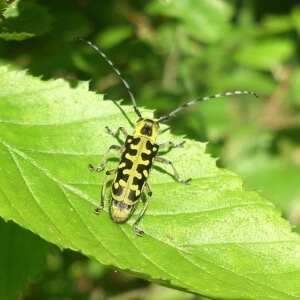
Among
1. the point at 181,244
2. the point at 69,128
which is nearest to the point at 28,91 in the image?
the point at 69,128

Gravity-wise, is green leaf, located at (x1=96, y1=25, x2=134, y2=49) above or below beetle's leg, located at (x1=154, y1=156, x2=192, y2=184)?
above

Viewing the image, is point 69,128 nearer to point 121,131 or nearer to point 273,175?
point 121,131

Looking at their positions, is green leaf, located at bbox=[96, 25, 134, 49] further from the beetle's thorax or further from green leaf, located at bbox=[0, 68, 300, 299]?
green leaf, located at bbox=[0, 68, 300, 299]

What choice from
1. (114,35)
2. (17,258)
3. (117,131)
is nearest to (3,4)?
(117,131)

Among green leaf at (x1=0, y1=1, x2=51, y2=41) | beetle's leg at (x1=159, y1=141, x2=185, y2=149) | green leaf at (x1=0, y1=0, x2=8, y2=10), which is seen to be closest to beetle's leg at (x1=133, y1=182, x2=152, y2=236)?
beetle's leg at (x1=159, y1=141, x2=185, y2=149)

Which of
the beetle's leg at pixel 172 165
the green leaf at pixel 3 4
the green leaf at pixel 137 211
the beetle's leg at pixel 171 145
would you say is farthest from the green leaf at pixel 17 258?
the green leaf at pixel 3 4
